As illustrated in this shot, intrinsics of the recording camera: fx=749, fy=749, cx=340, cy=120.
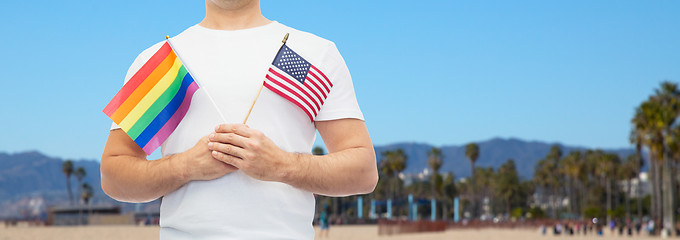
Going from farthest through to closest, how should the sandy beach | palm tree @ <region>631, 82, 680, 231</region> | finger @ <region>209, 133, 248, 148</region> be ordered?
1. palm tree @ <region>631, 82, 680, 231</region>
2. the sandy beach
3. finger @ <region>209, 133, 248, 148</region>

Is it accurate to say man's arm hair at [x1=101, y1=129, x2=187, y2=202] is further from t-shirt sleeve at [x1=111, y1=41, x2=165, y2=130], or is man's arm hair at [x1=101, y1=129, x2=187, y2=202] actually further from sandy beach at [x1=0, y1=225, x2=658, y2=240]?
sandy beach at [x1=0, y1=225, x2=658, y2=240]

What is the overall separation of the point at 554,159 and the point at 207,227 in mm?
134285

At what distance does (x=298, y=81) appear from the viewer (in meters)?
2.40

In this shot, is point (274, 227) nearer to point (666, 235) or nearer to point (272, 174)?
point (272, 174)

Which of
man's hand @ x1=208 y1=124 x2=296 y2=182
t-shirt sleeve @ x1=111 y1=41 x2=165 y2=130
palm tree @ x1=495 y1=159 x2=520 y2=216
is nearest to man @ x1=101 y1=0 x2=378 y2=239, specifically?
man's hand @ x1=208 y1=124 x2=296 y2=182

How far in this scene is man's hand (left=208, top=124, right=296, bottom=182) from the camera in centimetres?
221

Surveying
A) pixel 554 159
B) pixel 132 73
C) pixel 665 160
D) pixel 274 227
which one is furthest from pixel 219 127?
pixel 554 159

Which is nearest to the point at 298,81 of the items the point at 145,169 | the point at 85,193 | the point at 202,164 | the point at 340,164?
the point at 340,164

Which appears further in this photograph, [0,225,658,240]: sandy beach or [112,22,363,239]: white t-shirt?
[0,225,658,240]: sandy beach

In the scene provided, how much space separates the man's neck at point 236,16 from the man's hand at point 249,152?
556 mm

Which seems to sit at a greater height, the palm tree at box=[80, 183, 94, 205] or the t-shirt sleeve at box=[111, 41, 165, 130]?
the palm tree at box=[80, 183, 94, 205]

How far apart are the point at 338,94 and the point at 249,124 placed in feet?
1.06

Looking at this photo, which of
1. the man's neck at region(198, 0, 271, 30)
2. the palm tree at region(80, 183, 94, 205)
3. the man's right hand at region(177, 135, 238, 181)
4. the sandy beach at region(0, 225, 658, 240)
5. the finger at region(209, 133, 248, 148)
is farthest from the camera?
the palm tree at region(80, 183, 94, 205)

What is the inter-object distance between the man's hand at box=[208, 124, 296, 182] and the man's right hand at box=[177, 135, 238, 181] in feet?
0.14
